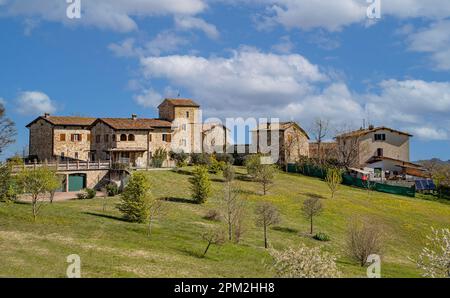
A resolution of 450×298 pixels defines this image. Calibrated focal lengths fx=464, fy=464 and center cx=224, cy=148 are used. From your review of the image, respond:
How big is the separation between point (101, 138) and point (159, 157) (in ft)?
31.0

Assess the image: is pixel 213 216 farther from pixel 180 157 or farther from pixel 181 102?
pixel 181 102

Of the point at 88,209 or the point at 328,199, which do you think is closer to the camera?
the point at 88,209

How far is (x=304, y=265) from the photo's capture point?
53.2 feet

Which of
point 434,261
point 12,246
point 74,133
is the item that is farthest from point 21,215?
point 74,133

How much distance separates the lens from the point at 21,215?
35250 millimetres

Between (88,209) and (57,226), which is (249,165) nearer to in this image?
(88,209)

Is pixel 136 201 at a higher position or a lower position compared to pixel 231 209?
higher

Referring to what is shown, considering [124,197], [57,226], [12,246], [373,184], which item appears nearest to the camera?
[12,246]

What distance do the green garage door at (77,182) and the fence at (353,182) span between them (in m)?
38.9

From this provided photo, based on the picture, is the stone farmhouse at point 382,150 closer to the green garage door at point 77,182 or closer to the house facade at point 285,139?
the house facade at point 285,139

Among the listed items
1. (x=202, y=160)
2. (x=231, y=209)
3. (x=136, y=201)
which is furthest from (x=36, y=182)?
(x=202, y=160)

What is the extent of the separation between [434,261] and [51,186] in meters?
28.8

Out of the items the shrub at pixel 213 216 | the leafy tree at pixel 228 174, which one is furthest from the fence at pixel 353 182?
the shrub at pixel 213 216

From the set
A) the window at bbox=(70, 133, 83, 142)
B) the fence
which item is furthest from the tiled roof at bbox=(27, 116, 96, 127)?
the fence
